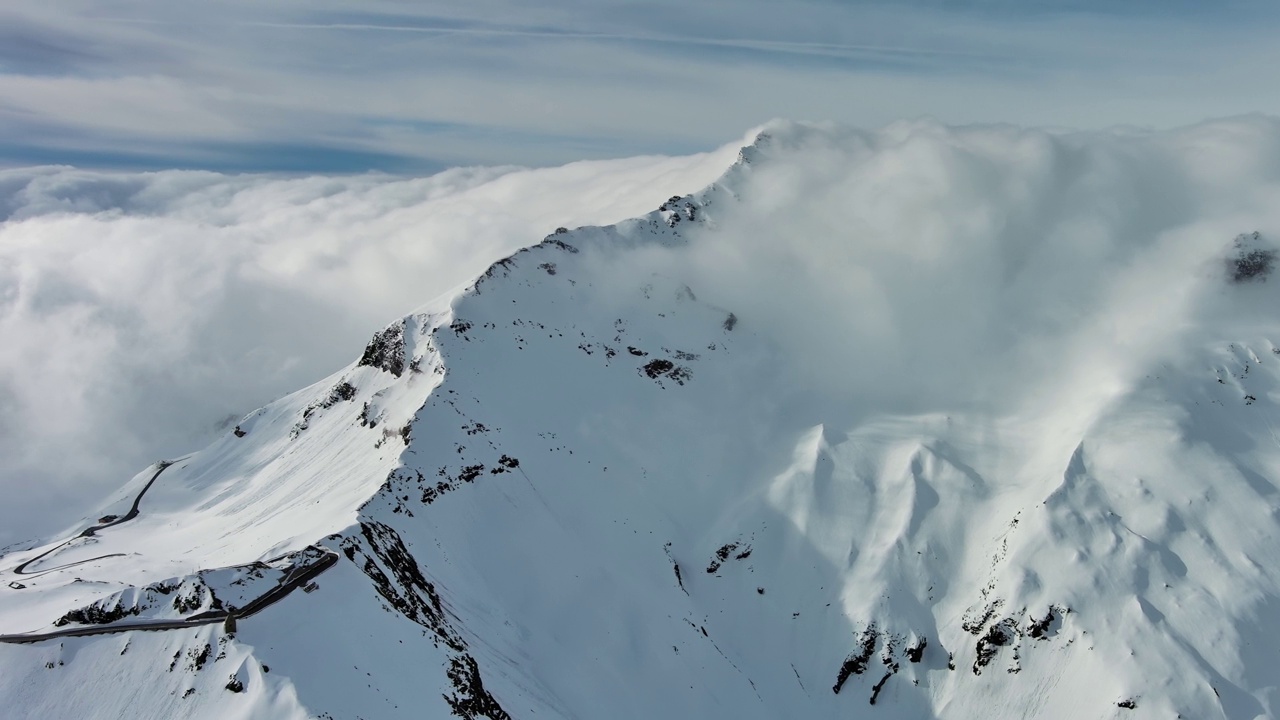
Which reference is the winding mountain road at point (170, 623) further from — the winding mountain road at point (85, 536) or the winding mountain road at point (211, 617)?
the winding mountain road at point (85, 536)

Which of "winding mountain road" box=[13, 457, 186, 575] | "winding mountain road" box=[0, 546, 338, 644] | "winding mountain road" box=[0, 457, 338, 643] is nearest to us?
"winding mountain road" box=[0, 546, 338, 644]

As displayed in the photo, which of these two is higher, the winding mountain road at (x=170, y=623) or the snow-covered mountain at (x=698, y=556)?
the winding mountain road at (x=170, y=623)

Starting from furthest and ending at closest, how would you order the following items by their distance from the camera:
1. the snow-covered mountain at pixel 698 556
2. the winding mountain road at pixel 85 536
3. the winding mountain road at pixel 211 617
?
1. the winding mountain road at pixel 85 536
2. the snow-covered mountain at pixel 698 556
3. the winding mountain road at pixel 211 617

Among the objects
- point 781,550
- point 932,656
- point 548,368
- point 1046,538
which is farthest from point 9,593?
point 1046,538

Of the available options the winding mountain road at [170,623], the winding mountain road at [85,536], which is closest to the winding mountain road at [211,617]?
the winding mountain road at [170,623]

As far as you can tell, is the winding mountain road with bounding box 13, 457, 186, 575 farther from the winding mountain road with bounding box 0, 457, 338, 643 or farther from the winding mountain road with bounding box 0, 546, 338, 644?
the winding mountain road with bounding box 0, 546, 338, 644

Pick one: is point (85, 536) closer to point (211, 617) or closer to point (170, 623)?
point (170, 623)

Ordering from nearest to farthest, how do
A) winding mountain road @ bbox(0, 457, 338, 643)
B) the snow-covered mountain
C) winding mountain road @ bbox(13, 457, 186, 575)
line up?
winding mountain road @ bbox(0, 457, 338, 643), the snow-covered mountain, winding mountain road @ bbox(13, 457, 186, 575)

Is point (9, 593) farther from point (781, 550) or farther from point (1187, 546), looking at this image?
point (1187, 546)

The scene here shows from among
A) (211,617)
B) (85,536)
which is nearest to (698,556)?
(211,617)

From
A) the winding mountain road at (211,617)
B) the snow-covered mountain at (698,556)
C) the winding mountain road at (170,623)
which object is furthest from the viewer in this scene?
the snow-covered mountain at (698,556)

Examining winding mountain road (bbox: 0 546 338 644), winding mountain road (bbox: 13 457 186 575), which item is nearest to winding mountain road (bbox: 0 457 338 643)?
winding mountain road (bbox: 0 546 338 644)

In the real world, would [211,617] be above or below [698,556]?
above
